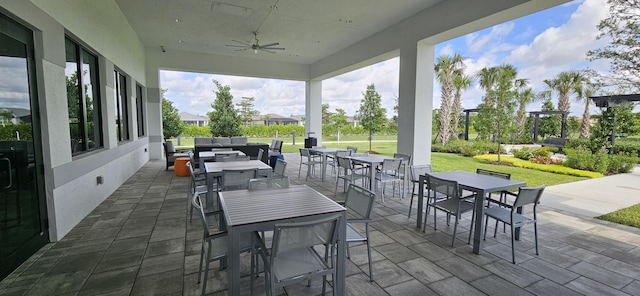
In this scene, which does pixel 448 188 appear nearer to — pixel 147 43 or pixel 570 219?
pixel 570 219

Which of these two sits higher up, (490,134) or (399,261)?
(490,134)

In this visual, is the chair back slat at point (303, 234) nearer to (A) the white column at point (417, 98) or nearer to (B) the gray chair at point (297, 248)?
(B) the gray chair at point (297, 248)

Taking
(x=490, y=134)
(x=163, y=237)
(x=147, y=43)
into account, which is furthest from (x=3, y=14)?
(x=490, y=134)

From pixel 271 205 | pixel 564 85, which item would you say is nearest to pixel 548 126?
pixel 564 85

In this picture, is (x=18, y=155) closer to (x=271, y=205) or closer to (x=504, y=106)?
(x=271, y=205)

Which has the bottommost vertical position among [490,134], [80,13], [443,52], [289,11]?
[490,134]

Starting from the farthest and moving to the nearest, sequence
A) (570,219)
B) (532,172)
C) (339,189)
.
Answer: (532,172) < (339,189) < (570,219)

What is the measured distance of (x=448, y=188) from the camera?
287 centimetres

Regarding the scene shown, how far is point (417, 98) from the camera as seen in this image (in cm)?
595

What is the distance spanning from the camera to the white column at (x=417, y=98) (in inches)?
233

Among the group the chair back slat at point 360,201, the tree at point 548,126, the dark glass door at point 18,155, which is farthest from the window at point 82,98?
the tree at point 548,126

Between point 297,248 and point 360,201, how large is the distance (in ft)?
2.66

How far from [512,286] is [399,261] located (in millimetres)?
864

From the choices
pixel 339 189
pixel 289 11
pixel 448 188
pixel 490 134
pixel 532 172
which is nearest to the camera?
pixel 448 188
